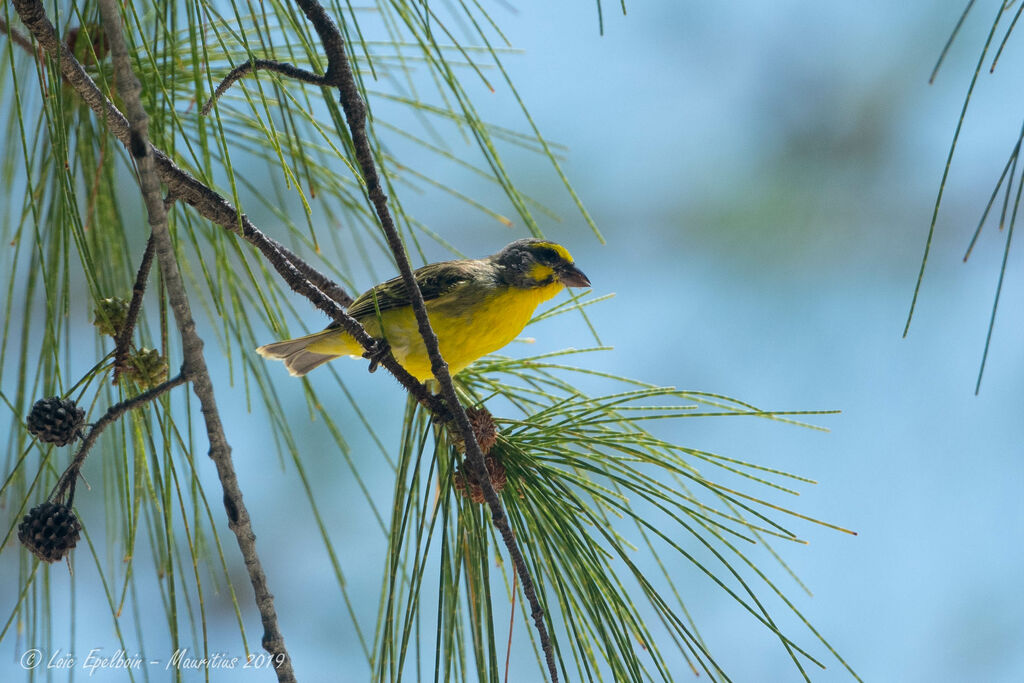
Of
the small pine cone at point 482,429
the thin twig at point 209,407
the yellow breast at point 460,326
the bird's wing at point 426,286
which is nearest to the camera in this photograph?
the thin twig at point 209,407

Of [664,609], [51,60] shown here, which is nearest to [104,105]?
[51,60]

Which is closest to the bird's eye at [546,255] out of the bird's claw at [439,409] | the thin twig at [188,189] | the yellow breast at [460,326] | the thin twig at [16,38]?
the yellow breast at [460,326]

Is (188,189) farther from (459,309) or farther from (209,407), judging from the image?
(459,309)

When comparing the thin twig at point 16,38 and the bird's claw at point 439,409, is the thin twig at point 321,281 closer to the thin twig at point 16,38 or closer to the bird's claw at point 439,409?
the bird's claw at point 439,409

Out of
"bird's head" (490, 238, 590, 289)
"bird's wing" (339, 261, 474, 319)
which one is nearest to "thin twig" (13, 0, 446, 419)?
"bird's wing" (339, 261, 474, 319)

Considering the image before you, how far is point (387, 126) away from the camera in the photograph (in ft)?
4.38

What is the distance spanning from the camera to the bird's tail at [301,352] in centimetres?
187

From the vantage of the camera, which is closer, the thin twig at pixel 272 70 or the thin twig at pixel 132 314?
the thin twig at pixel 272 70

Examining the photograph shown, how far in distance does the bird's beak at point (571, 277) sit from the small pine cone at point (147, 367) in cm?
101

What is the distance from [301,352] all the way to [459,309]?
0.45 metres

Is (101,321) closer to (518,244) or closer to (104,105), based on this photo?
(104,105)

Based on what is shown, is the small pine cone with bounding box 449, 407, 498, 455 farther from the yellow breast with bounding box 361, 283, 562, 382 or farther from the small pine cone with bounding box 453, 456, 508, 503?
the yellow breast with bounding box 361, 283, 562, 382

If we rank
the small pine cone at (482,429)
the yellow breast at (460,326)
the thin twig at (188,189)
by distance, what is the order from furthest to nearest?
the yellow breast at (460,326), the small pine cone at (482,429), the thin twig at (188,189)

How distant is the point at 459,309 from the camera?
5.67ft
